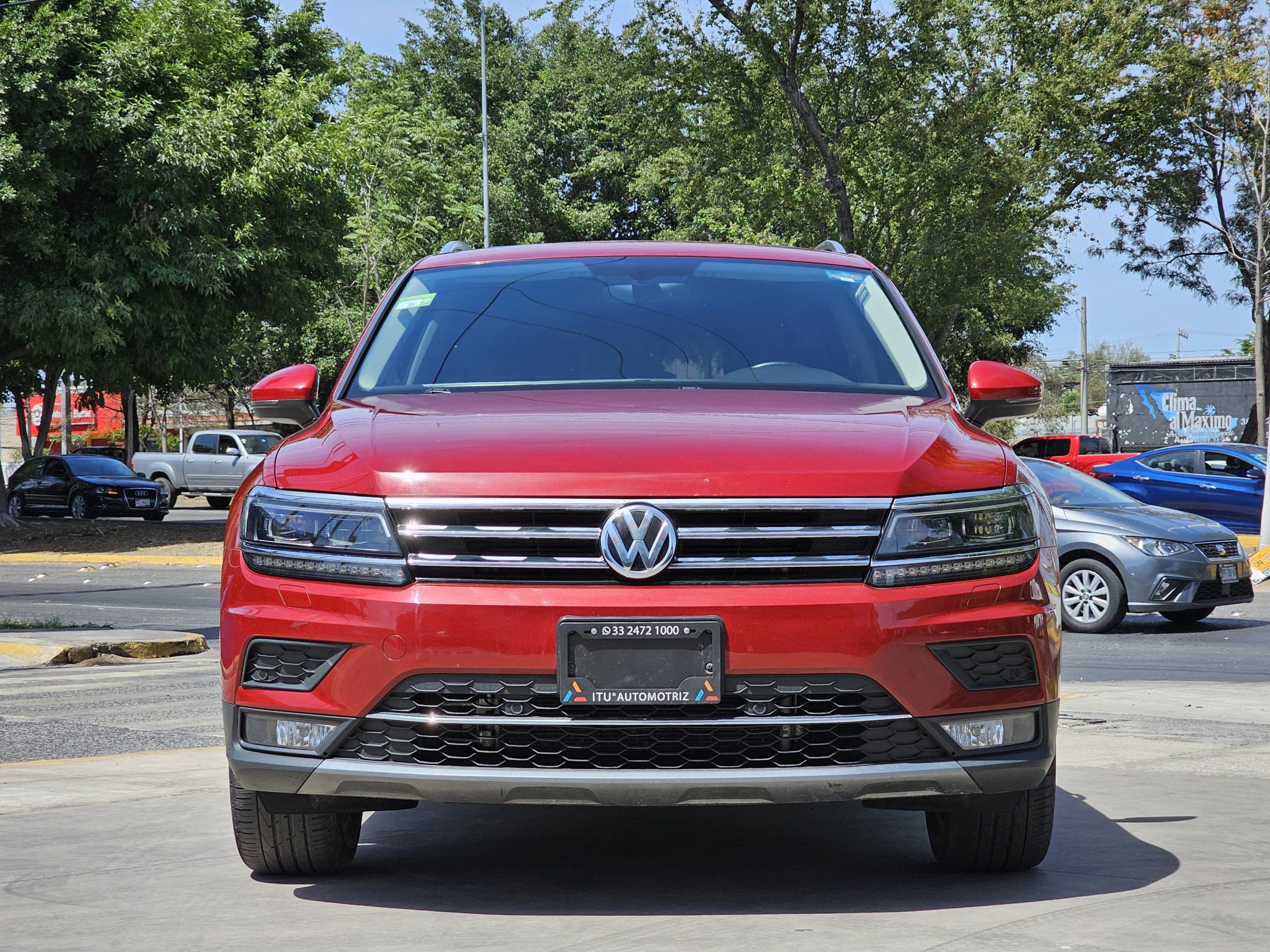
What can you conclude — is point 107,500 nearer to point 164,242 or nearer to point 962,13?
point 164,242

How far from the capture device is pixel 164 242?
25.9m

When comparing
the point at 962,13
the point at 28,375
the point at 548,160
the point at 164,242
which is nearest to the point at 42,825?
the point at 164,242

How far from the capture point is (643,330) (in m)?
5.01

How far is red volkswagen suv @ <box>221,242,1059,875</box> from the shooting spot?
3607 millimetres

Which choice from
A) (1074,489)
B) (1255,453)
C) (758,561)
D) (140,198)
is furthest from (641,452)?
(140,198)

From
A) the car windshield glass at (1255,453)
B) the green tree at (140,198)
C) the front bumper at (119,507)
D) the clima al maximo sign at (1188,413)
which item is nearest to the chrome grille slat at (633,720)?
the car windshield glass at (1255,453)

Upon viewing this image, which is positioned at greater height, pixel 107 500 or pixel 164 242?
pixel 164 242

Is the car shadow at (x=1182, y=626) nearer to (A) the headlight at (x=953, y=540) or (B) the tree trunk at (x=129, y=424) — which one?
(A) the headlight at (x=953, y=540)

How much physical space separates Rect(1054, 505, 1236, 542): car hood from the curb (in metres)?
6.88

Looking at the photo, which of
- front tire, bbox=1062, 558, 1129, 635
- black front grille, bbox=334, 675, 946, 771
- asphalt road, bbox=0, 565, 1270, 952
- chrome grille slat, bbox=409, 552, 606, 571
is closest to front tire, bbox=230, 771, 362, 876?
asphalt road, bbox=0, 565, 1270, 952

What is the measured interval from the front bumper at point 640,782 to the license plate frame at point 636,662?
0.66 feet

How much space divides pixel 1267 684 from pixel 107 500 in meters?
28.9

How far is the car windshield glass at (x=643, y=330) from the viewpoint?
4.81m

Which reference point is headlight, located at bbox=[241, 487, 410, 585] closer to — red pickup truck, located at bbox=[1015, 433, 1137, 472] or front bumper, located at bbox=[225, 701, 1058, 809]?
front bumper, located at bbox=[225, 701, 1058, 809]
